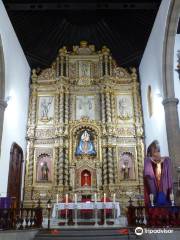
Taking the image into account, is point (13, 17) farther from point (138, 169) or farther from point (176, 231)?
point (176, 231)

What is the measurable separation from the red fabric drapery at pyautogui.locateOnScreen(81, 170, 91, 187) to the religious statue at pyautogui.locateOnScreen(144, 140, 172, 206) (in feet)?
24.0

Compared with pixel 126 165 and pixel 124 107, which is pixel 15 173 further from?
pixel 124 107

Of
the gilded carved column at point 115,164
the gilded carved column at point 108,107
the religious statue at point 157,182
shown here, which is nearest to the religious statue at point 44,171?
the gilded carved column at point 115,164

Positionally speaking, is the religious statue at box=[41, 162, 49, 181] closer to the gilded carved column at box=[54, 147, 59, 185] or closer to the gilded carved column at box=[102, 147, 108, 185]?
the gilded carved column at box=[54, 147, 59, 185]

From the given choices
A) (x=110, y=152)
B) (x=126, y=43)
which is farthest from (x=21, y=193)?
(x=126, y=43)

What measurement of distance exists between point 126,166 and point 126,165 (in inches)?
2.3

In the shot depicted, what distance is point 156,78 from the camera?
1425 cm

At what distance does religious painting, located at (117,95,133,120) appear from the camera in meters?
17.2

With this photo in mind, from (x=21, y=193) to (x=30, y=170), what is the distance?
50.4 inches

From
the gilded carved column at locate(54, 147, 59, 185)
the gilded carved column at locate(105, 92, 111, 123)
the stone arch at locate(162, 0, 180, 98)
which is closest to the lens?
the stone arch at locate(162, 0, 180, 98)

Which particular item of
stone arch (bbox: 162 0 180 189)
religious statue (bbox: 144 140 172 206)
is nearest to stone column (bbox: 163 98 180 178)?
stone arch (bbox: 162 0 180 189)

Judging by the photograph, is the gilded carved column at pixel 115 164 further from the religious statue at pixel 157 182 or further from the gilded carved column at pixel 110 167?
the religious statue at pixel 157 182

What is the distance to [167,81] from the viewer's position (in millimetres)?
12695

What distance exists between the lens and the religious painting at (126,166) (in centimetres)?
1602
